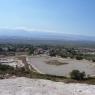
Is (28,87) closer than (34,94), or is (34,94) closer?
(34,94)

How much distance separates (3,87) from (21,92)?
64.8 inches

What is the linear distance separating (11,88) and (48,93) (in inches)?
101

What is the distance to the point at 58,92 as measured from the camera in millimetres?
13336

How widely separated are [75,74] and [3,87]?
29.6 feet

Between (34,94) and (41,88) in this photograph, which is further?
(41,88)

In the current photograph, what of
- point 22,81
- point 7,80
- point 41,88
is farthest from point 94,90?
point 7,80

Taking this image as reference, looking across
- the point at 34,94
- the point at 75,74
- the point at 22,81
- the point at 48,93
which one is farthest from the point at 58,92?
the point at 75,74

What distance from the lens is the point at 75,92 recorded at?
13367mm

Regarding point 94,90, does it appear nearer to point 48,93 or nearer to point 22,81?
point 48,93

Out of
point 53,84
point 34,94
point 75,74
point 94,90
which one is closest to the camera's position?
point 34,94

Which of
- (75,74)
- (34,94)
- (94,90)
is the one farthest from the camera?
(75,74)

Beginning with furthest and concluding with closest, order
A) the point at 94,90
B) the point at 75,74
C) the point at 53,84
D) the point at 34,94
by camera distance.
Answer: the point at 75,74 < the point at 53,84 < the point at 94,90 < the point at 34,94

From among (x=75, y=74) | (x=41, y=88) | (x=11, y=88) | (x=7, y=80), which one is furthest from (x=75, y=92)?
(x=75, y=74)

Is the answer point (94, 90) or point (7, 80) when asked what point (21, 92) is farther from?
point (94, 90)
